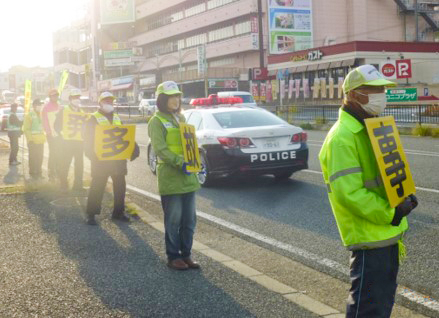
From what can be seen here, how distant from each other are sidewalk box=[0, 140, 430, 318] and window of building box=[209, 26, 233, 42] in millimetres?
63341

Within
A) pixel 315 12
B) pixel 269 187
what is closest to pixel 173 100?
pixel 269 187

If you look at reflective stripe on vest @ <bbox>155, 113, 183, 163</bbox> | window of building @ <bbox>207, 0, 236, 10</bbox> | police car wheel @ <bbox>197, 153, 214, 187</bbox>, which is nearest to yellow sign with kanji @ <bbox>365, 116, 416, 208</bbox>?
reflective stripe on vest @ <bbox>155, 113, 183, 163</bbox>

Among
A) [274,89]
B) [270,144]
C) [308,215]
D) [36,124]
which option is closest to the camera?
[308,215]

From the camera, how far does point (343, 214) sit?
3.37 m

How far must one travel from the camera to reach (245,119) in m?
11.7

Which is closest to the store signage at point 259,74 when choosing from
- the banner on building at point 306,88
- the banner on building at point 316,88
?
the banner on building at point 306,88

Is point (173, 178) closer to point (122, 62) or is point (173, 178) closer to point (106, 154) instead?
point (106, 154)

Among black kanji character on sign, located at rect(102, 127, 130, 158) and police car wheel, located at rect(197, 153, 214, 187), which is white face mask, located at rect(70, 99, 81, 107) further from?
black kanji character on sign, located at rect(102, 127, 130, 158)

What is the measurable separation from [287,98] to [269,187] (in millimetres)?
43820

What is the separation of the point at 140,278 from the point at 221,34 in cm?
6798

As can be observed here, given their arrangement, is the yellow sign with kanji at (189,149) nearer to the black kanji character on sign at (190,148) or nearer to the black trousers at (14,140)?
the black kanji character on sign at (190,148)

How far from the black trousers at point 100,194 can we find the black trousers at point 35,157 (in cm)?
592

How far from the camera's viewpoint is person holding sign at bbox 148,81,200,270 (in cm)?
596

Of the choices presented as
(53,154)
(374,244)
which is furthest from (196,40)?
(374,244)
